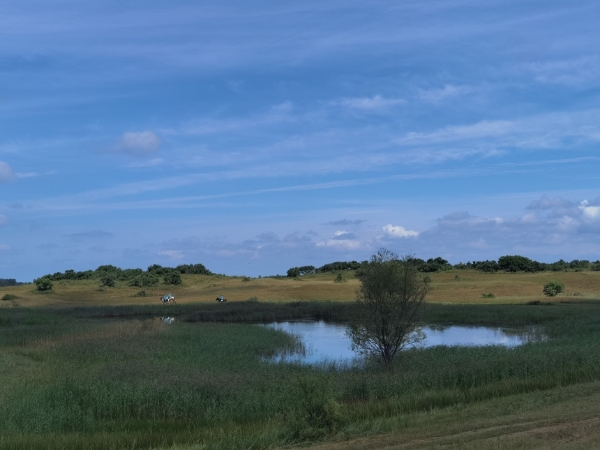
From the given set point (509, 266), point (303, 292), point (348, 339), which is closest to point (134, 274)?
point (303, 292)

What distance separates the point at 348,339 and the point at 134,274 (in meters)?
83.4

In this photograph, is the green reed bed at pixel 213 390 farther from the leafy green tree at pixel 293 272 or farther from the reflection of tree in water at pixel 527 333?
the leafy green tree at pixel 293 272

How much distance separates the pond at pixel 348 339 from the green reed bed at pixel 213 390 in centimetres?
323

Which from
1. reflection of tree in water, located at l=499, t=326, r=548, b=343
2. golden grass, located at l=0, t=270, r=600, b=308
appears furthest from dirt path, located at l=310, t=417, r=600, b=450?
golden grass, located at l=0, t=270, r=600, b=308

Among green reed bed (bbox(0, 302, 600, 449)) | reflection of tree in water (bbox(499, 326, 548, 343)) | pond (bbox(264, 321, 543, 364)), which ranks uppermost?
green reed bed (bbox(0, 302, 600, 449))

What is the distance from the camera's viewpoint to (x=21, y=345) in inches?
1113

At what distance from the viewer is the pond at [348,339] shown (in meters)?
30.0

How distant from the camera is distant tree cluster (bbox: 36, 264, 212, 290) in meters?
97.5

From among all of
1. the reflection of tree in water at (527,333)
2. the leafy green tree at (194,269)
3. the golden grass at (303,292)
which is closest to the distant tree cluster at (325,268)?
the leafy green tree at (194,269)

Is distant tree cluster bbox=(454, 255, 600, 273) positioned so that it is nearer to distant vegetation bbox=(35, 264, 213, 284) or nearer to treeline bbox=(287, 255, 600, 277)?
treeline bbox=(287, 255, 600, 277)

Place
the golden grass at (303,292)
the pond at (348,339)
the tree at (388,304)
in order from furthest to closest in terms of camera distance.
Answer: the golden grass at (303,292) → the pond at (348,339) → the tree at (388,304)

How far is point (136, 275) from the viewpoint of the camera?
4373 inches

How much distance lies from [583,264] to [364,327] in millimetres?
100338

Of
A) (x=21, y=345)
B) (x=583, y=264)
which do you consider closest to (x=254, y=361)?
Result: (x=21, y=345)
